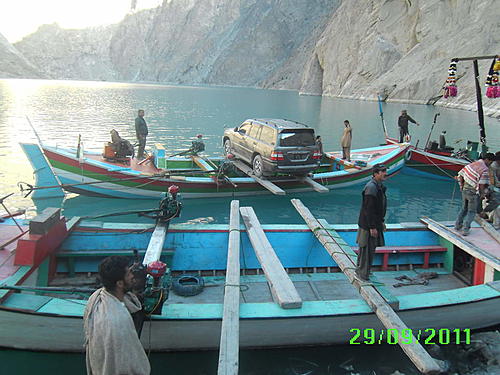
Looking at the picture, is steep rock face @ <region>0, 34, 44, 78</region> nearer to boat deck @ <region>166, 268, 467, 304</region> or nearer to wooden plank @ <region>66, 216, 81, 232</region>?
wooden plank @ <region>66, 216, 81, 232</region>

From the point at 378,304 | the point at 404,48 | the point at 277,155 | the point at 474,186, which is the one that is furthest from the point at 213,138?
the point at 404,48

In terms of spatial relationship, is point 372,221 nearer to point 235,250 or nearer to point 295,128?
point 235,250

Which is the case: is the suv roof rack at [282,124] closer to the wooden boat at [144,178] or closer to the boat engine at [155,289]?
the wooden boat at [144,178]

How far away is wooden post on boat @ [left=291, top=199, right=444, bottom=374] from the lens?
474cm

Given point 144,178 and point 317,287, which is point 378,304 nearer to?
point 317,287

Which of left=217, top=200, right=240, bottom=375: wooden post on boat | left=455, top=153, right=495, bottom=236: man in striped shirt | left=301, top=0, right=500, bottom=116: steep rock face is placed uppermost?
left=301, top=0, right=500, bottom=116: steep rock face

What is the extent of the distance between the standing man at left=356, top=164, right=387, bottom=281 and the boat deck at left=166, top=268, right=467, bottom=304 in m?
0.95

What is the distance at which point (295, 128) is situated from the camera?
13.4 meters

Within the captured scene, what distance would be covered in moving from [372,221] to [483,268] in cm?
323

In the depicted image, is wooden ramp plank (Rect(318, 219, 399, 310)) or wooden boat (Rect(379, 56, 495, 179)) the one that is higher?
wooden boat (Rect(379, 56, 495, 179))

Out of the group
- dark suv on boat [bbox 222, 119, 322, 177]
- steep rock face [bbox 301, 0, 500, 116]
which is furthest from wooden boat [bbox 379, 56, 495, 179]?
steep rock face [bbox 301, 0, 500, 116]

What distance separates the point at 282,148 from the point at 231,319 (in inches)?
331

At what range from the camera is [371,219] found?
6375mm

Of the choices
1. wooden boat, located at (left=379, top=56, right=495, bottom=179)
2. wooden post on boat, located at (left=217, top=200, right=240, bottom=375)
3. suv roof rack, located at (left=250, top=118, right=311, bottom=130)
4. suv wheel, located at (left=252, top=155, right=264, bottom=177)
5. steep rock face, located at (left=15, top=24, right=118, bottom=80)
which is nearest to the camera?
wooden post on boat, located at (left=217, top=200, right=240, bottom=375)
